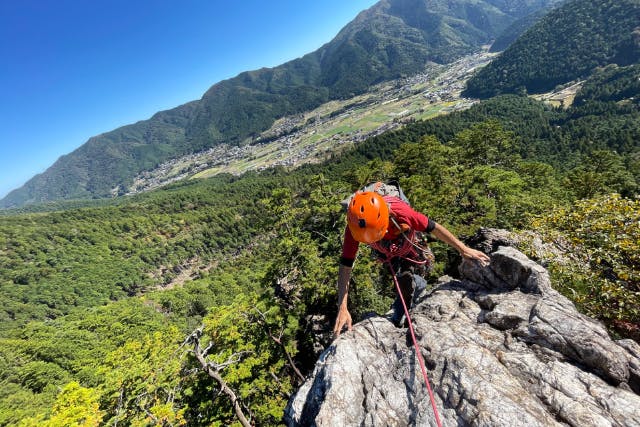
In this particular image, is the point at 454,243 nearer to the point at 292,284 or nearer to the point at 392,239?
the point at 392,239

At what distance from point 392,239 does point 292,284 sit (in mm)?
14550

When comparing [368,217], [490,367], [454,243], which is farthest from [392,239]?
[490,367]

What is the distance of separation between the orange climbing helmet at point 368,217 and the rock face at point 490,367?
2.78 meters

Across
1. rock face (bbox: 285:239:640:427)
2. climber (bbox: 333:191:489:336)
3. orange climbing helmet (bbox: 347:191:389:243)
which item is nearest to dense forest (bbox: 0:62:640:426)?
A: rock face (bbox: 285:239:640:427)

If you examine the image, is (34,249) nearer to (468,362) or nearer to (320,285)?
(320,285)

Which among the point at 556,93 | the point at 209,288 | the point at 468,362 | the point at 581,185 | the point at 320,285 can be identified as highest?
the point at 468,362

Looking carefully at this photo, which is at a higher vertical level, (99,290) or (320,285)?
(320,285)

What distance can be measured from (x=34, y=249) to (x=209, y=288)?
4938 inches

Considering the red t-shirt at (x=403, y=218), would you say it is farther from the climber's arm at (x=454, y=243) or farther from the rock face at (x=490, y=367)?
the rock face at (x=490, y=367)

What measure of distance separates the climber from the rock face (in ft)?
2.14

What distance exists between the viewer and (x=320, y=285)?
16125 mm

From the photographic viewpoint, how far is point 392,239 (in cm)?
694

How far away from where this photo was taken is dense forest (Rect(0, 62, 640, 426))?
9.22m

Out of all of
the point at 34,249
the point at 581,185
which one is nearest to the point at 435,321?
the point at 581,185
